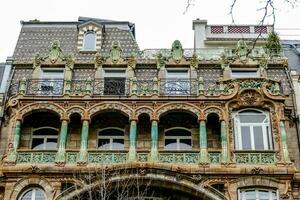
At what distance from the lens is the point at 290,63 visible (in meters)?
34.7

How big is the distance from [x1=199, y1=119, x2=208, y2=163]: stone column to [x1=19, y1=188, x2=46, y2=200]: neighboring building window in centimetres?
734

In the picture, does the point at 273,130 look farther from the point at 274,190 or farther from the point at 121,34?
the point at 121,34

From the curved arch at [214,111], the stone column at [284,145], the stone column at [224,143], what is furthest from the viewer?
the curved arch at [214,111]

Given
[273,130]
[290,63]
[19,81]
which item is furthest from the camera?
[290,63]

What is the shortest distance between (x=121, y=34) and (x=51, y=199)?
12.4 metres

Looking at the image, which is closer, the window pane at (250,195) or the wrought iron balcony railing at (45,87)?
the window pane at (250,195)

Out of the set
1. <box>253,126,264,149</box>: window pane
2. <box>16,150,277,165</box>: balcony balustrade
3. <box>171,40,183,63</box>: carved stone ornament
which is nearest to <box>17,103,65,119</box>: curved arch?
<box>16,150,277,165</box>: balcony balustrade

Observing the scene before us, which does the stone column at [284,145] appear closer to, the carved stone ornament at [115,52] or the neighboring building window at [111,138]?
the neighboring building window at [111,138]

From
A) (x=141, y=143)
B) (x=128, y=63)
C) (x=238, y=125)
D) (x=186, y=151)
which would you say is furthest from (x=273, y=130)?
(x=128, y=63)

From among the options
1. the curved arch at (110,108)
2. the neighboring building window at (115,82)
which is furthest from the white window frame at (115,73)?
the curved arch at (110,108)

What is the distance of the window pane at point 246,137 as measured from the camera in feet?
94.8

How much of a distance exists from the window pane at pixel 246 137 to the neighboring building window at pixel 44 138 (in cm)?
908

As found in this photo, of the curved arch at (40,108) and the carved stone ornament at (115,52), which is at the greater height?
the carved stone ornament at (115,52)

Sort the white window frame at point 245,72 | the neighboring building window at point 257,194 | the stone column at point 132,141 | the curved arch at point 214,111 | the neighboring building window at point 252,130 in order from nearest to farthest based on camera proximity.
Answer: the neighboring building window at point 257,194, the stone column at point 132,141, the neighboring building window at point 252,130, the curved arch at point 214,111, the white window frame at point 245,72
